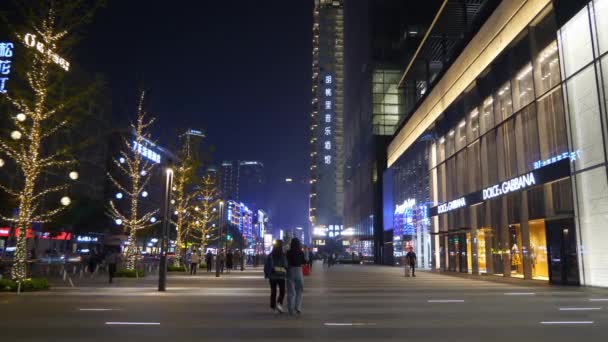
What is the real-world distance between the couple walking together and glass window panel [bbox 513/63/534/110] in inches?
730

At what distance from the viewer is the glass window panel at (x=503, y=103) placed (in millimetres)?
27188

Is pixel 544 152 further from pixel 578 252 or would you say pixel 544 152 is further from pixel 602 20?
pixel 602 20

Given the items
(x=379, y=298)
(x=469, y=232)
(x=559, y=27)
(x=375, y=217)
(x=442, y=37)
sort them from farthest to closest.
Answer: (x=375, y=217) < (x=442, y=37) < (x=469, y=232) < (x=559, y=27) < (x=379, y=298)

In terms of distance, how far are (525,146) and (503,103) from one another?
13.2 ft

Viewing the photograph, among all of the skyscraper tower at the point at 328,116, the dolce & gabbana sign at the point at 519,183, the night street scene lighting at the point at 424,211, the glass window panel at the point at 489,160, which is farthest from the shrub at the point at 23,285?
the skyscraper tower at the point at 328,116

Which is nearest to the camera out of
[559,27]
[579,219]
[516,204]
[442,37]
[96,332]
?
[96,332]

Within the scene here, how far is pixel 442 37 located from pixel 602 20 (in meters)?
28.7

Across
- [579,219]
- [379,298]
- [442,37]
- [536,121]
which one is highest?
[442,37]

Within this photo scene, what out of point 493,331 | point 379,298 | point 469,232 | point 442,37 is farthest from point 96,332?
point 442,37

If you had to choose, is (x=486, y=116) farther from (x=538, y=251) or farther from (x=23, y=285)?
(x=23, y=285)

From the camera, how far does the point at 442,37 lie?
46.8 m

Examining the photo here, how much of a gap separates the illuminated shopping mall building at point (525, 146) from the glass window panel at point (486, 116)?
5.1 inches

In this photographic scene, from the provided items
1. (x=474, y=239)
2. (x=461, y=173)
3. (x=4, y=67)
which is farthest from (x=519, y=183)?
(x=4, y=67)

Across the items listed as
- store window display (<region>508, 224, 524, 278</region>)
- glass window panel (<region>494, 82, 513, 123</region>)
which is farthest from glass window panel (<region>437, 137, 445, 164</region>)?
store window display (<region>508, 224, 524, 278</region>)
